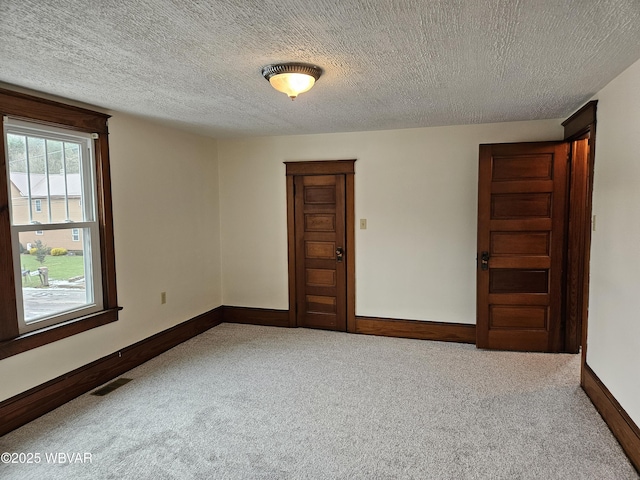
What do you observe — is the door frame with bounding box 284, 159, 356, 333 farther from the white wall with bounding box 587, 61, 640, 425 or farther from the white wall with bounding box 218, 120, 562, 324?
the white wall with bounding box 587, 61, 640, 425

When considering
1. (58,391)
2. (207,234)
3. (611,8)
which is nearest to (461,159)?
(611,8)

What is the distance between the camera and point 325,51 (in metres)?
2.07

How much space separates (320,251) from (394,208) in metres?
0.99

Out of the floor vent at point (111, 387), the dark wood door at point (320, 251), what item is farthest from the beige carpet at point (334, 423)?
the dark wood door at point (320, 251)

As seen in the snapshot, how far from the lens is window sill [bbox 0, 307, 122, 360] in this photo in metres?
2.60

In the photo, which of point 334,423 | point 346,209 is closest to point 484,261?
point 346,209

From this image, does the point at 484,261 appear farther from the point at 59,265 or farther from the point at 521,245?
the point at 59,265

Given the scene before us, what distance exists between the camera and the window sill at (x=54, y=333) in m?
2.60

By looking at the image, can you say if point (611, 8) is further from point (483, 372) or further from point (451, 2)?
point (483, 372)

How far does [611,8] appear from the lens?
1632mm

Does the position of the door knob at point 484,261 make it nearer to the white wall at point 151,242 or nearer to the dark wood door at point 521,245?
the dark wood door at point 521,245

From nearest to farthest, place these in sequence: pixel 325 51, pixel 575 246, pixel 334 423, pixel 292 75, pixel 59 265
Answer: pixel 325 51 → pixel 292 75 → pixel 334 423 → pixel 59 265 → pixel 575 246

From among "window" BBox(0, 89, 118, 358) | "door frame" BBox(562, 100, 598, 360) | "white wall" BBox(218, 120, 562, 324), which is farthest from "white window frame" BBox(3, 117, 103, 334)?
"door frame" BBox(562, 100, 598, 360)

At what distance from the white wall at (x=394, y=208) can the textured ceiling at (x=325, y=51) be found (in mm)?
867
